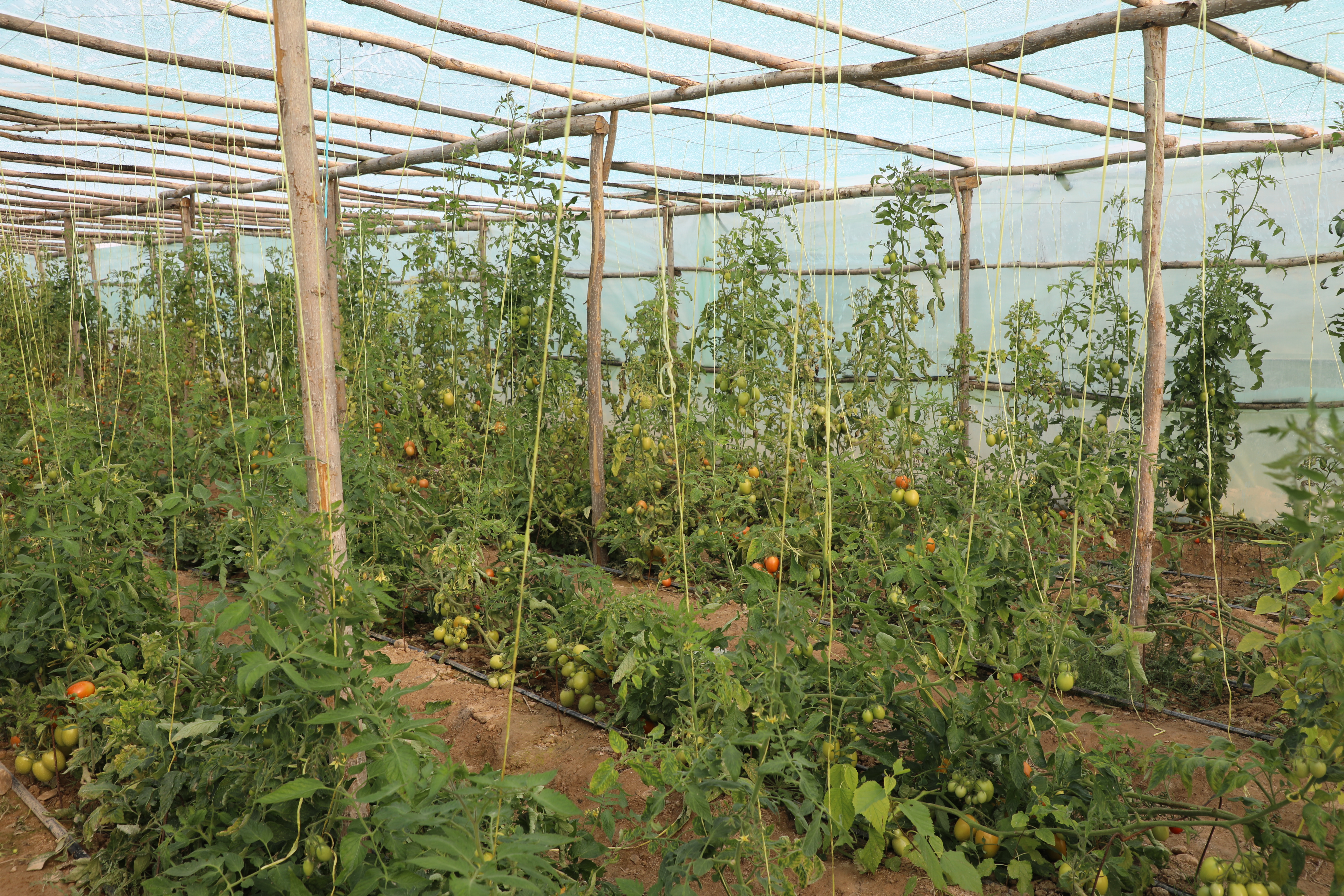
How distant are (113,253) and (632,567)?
14.4m

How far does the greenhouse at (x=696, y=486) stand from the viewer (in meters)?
1.53

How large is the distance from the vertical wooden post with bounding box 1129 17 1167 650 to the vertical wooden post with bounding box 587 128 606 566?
2170 millimetres

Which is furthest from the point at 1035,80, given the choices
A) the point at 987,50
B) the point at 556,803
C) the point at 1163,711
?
the point at 556,803

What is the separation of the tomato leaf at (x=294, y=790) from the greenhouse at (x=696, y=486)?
0.04ft

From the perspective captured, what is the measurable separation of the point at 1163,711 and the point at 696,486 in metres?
1.61

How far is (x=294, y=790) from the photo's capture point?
4.24 ft

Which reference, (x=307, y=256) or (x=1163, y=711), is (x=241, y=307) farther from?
(x=1163, y=711)

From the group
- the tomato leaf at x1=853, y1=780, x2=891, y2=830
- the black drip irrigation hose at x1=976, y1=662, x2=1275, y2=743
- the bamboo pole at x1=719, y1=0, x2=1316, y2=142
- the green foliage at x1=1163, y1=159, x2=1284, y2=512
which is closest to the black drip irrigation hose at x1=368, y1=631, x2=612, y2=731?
the tomato leaf at x1=853, y1=780, x2=891, y2=830

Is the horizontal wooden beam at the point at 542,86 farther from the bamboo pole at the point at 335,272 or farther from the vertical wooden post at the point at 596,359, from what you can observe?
the bamboo pole at the point at 335,272

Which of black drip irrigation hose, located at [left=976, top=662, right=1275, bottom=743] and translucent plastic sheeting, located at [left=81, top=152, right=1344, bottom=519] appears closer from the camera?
black drip irrigation hose, located at [left=976, top=662, right=1275, bottom=743]

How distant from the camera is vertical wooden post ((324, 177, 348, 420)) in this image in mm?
2967

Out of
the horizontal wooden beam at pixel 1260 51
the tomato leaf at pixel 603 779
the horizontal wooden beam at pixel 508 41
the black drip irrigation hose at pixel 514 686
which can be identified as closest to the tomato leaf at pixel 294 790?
the tomato leaf at pixel 603 779

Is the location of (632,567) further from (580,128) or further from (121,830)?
(121,830)

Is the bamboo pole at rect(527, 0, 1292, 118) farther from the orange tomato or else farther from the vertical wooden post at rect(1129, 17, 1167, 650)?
the orange tomato
